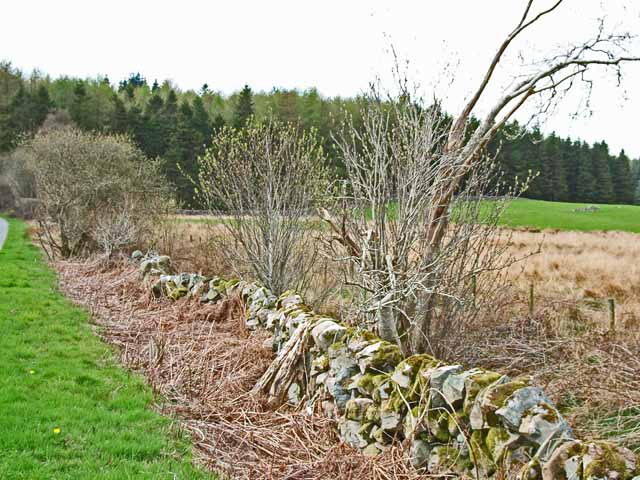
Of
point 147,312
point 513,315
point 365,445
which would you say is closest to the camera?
point 365,445

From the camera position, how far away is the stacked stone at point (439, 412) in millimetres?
2984

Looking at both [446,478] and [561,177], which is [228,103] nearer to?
[561,177]

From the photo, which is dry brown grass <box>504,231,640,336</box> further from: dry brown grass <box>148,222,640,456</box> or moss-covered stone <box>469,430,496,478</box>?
moss-covered stone <box>469,430,496,478</box>

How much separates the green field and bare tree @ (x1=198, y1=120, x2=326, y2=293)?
30.3 metres

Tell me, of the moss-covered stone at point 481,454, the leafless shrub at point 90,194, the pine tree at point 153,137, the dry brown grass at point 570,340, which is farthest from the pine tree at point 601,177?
the moss-covered stone at point 481,454

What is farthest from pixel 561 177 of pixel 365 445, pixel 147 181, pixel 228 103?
pixel 365 445

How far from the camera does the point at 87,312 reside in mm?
9633

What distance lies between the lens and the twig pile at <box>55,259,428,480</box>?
4.19 m

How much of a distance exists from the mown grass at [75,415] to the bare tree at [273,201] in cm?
311

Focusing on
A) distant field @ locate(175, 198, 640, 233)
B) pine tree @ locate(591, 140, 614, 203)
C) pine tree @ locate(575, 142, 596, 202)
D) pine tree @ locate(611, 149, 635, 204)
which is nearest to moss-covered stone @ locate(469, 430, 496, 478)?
distant field @ locate(175, 198, 640, 233)

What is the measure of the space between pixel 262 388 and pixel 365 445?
173 cm

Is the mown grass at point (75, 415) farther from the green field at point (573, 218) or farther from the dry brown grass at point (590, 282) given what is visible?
the green field at point (573, 218)

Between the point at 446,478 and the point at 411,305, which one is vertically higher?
the point at 411,305

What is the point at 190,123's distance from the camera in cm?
4812
